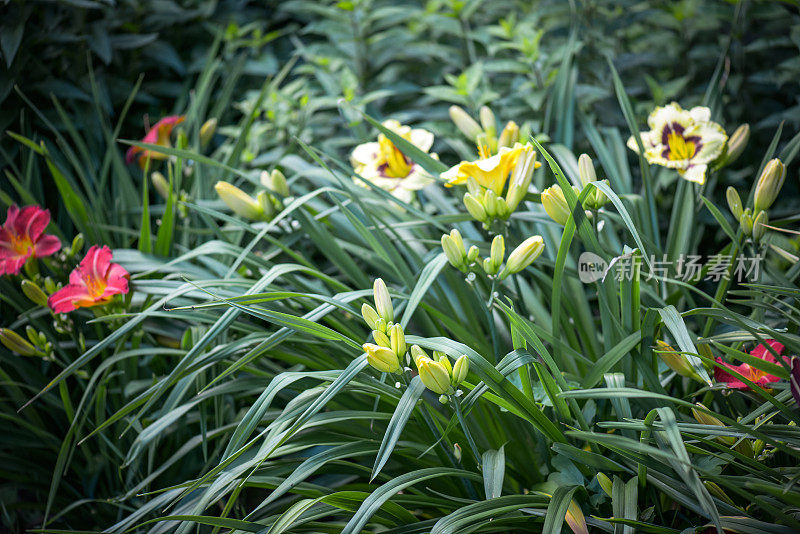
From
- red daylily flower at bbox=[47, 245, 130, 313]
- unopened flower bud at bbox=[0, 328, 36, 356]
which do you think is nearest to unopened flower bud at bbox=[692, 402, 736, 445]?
red daylily flower at bbox=[47, 245, 130, 313]

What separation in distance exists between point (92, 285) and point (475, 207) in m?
0.77

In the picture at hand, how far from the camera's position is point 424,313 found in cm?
120

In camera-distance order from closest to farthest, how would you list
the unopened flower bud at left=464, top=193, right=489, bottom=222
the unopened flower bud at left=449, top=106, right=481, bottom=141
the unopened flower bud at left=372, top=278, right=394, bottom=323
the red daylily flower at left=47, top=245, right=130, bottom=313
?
the unopened flower bud at left=372, top=278, right=394, bottom=323 < the unopened flower bud at left=464, top=193, right=489, bottom=222 < the red daylily flower at left=47, top=245, right=130, bottom=313 < the unopened flower bud at left=449, top=106, right=481, bottom=141

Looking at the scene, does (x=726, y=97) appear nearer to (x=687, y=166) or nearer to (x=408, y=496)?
(x=687, y=166)

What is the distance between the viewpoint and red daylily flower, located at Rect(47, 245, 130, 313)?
1101 millimetres

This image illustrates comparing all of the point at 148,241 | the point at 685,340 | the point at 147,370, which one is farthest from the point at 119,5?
the point at 685,340

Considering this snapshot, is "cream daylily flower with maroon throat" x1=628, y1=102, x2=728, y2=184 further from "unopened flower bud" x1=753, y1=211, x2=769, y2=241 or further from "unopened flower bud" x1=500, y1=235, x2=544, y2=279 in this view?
"unopened flower bud" x1=500, y1=235, x2=544, y2=279

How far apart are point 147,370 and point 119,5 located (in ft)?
4.47

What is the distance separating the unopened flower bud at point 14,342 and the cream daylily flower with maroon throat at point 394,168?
0.74 meters

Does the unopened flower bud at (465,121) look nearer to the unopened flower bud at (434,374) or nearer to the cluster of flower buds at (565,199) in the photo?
the cluster of flower buds at (565,199)

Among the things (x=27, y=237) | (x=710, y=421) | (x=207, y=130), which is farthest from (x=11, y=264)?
(x=710, y=421)

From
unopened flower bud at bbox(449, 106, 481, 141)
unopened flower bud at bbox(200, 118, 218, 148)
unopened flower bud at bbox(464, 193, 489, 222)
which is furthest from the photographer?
unopened flower bud at bbox(200, 118, 218, 148)

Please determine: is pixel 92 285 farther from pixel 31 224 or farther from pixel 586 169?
pixel 586 169

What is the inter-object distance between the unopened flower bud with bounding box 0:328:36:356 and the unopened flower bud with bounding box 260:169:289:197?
565mm
